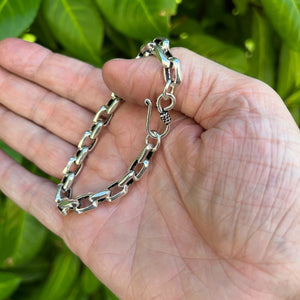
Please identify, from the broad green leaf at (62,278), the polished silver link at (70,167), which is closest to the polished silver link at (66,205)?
the polished silver link at (70,167)

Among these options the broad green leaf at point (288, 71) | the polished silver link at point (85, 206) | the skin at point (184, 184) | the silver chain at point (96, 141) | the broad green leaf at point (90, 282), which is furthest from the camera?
the broad green leaf at point (90, 282)

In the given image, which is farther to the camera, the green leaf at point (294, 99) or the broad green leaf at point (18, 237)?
the broad green leaf at point (18, 237)

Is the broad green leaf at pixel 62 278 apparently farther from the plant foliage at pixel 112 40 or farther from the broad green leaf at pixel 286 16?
the broad green leaf at pixel 286 16

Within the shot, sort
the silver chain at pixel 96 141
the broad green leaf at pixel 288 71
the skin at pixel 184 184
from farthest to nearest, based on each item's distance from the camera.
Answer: the broad green leaf at pixel 288 71 < the silver chain at pixel 96 141 < the skin at pixel 184 184

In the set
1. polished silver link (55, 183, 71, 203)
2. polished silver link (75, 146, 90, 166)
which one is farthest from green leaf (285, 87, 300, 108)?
polished silver link (55, 183, 71, 203)

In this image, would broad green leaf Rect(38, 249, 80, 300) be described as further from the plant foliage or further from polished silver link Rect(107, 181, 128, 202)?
polished silver link Rect(107, 181, 128, 202)

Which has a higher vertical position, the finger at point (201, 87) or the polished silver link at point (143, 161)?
the finger at point (201, 87)

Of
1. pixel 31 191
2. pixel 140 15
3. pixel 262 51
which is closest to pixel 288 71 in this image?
pixel 262 51

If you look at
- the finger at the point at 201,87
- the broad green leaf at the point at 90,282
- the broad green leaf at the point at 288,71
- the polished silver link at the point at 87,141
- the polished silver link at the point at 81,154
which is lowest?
the broad green leaf at the point at 90,282
